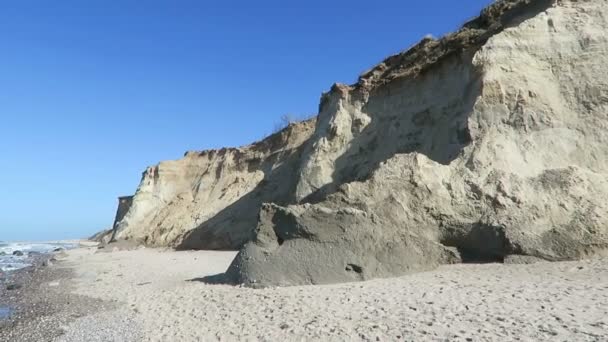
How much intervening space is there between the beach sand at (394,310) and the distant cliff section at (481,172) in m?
0.65

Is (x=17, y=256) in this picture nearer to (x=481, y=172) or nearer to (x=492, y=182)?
(x=481, y=172)

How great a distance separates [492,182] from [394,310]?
16.0ft

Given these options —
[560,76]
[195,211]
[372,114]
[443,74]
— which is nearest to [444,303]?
[560,76]

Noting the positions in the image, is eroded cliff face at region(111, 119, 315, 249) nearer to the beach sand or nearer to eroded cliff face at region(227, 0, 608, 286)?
eroded cliff face at region(227, 0, 608, 286)

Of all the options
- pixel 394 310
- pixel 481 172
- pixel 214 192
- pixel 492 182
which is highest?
pixel 214 192

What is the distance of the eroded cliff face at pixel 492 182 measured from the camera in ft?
30.8

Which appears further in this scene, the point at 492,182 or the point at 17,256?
the point at 17,256

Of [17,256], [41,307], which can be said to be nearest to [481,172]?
[41,307]

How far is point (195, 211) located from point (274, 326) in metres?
23.8

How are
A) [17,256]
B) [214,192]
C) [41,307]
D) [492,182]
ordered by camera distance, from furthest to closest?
[17,256] → [214,192] → [41,307] → [492,182]

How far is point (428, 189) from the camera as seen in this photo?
10359mm

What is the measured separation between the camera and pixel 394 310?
6.56 metres

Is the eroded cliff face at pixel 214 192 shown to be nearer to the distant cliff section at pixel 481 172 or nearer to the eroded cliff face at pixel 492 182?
the distant cliff section at pixel 481 172

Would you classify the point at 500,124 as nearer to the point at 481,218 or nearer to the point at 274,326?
the point at 481,218
